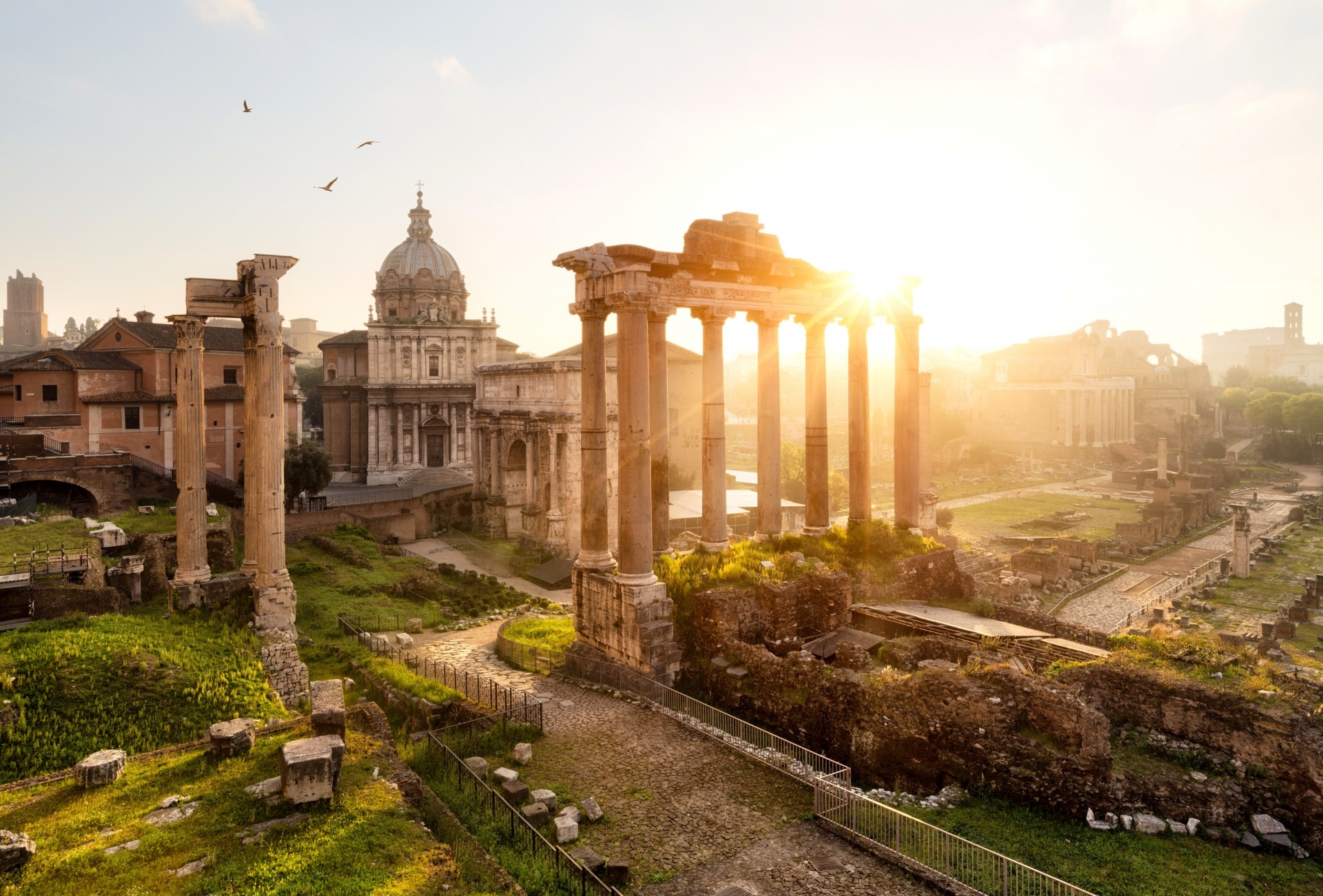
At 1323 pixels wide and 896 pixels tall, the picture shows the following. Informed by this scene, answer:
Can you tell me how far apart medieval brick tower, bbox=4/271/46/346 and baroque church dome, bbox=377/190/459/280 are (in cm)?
11567

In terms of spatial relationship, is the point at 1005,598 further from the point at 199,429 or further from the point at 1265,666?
the point at 199,429

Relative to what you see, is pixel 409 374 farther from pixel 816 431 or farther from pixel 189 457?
pixel 816 431

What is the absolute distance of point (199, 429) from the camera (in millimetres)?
17344

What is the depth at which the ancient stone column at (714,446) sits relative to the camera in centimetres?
1844

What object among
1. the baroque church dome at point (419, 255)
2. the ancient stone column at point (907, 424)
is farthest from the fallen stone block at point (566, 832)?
the baroque church dome at point (419, 255)

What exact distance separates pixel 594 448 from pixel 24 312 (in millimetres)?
161469

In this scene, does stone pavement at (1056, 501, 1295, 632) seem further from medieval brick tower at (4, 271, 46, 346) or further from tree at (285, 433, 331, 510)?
medieval brick tower at (4, 271, 46, 346)

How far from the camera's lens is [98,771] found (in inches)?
386

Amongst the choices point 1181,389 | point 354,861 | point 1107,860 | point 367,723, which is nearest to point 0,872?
point 354,861

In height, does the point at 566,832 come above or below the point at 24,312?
below

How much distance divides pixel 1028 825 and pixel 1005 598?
19.3 meters

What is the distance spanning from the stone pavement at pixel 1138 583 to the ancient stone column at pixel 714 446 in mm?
10166

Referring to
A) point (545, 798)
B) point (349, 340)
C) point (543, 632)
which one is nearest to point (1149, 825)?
point (545, 798)

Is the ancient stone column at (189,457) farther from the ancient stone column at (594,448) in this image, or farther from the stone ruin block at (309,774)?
the stone ruin block at (309,774)
